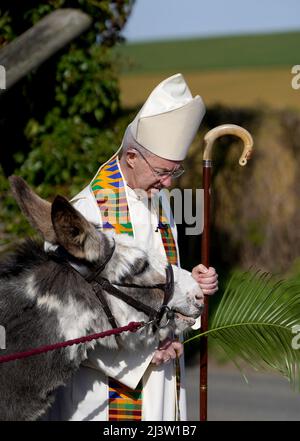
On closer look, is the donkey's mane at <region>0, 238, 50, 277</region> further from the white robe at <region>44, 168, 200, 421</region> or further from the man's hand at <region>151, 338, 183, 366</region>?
the man's hand at <region>151, 338, 183, 366</region>

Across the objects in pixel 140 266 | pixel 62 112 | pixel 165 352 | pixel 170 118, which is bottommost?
pixel 165 352

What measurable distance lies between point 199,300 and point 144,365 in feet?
1.59

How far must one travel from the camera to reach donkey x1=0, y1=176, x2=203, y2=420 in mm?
3408

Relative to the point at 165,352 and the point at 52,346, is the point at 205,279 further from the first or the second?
the point at 52,346

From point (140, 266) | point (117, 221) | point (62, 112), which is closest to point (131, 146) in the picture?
point (117, 221)

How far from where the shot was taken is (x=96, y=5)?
7789mm

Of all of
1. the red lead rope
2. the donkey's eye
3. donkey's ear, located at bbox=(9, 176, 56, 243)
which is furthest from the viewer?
the donkey's eye

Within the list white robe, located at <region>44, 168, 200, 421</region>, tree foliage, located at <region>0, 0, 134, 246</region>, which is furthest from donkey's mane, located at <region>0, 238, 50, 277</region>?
tree foliage, located at <region>0, 0, 134, 246</region>

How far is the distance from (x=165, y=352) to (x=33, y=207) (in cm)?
101

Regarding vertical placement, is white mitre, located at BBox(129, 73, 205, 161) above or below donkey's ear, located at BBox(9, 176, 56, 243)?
above

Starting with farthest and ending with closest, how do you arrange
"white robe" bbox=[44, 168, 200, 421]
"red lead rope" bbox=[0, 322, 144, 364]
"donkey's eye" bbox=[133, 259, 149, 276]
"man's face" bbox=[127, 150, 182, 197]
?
1. "man's face" bbox=[127, 150, 182, 197]
2. "white robe" bbox=[44, 168, 200, 421]
3. "donkey's eye" bbox=[133, 259, 149, 276]
4. "red lead rope" bbox=[0, 322, 144, 364]

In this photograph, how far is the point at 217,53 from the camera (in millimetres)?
46594

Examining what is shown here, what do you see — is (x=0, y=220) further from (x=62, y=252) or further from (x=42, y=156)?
(x=62, y=252)

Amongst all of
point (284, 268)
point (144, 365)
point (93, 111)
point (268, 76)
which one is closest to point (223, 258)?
point (284, 268)
